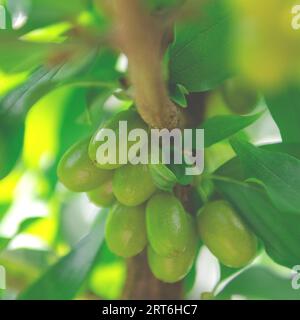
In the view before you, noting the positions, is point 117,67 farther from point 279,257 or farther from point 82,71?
point 279,257

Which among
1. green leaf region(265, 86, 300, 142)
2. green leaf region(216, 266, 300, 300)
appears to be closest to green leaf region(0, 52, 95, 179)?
green leaf region(265, 86, 300, 142)

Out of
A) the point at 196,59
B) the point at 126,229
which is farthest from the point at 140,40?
the point at 126,229

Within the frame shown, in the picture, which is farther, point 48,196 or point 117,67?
point 48,196

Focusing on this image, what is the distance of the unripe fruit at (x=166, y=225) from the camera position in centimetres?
58

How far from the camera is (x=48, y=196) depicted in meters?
1.10

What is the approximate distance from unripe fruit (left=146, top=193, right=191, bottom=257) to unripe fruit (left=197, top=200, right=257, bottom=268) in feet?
0.16

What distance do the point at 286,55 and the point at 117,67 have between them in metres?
0.69

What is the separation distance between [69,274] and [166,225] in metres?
0.29

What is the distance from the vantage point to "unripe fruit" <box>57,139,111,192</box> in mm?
598

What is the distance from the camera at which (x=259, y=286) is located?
0.92 meters

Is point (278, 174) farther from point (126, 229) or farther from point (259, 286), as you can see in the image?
point (259, 286)

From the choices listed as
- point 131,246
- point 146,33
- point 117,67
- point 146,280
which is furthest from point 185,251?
point 146,33

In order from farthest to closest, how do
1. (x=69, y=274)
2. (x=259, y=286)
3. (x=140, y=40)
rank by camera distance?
(x=259, y=286) < (x=69, y=274) < (x=140, y=40)

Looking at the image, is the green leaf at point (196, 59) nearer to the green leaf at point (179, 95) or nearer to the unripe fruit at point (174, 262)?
the green leaf at point (179, 95)
